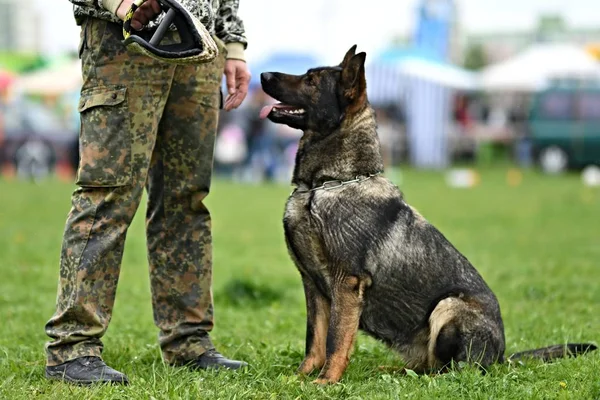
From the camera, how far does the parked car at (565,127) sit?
22641 mm

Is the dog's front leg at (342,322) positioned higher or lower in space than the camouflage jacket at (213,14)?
lower

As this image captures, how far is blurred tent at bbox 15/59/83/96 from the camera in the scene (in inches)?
969

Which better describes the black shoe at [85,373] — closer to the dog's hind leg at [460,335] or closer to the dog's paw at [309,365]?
the dog's paw at [309,365]

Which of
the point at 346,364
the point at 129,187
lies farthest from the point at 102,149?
the point at 346,364

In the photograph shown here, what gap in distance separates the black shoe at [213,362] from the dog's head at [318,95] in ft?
3.85

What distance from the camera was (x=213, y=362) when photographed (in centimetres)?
408

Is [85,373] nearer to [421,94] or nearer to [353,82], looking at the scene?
[353,82]

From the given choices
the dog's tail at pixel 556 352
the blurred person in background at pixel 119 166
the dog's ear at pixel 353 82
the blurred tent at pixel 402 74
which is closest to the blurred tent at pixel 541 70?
the blurred tent at pixel 402 74

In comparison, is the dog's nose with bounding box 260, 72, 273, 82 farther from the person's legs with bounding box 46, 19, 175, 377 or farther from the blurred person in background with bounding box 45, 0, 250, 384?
the person's legs with bounding box 46, 19, 175, 377

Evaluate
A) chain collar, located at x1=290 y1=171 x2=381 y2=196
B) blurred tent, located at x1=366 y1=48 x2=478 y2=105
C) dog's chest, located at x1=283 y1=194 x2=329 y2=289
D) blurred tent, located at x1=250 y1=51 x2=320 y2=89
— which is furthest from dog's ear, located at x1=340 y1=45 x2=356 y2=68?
blurred tent, located at x1=366 y1=48 x2=478 y2=105

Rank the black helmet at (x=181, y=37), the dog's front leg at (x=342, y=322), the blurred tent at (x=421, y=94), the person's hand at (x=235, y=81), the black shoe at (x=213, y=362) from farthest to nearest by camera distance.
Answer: the blurred tent at (x=421, y=94), the person's hand at (x=235, y=81), the black shoe at (x=213, y=362), the dog's front leg at (x=342, y=322), the black helmet at (x=181, y=37)

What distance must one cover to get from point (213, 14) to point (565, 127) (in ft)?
68.3

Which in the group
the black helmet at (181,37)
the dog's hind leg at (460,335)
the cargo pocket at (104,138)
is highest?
the black helmet at (181,37)

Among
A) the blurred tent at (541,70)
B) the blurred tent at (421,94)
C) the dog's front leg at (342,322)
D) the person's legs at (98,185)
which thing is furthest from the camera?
the blurred tent at (541,70)
